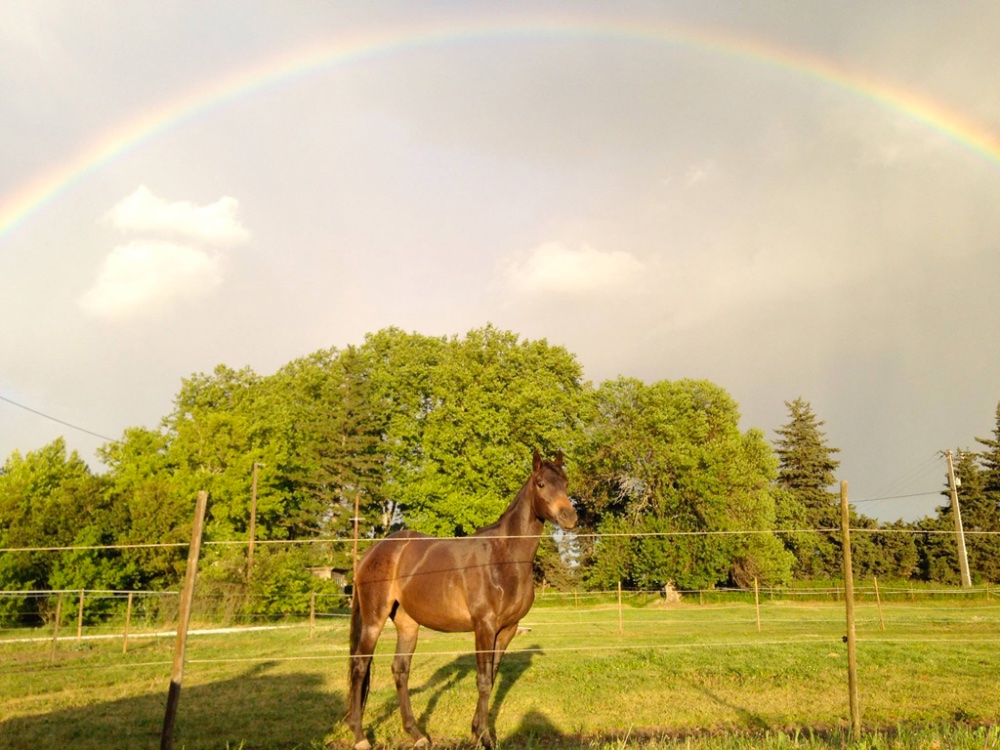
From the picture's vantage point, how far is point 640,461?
41875mm

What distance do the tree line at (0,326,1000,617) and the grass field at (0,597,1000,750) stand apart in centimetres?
2002

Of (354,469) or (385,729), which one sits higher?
(354,469)

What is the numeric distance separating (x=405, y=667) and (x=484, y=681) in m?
1.22

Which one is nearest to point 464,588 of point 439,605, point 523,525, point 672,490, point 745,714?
point 439,605

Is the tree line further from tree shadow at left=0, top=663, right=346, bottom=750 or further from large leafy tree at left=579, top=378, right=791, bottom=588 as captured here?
tree shadow at left=0, top=663, right=346, bottom=750

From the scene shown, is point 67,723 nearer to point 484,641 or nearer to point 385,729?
point 385,729

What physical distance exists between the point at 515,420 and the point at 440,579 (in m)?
32.5

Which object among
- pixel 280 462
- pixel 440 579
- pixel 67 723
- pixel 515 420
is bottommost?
pixel 67 723

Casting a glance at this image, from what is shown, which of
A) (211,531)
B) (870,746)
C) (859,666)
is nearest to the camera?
(870,746)

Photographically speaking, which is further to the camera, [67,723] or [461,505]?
[461,505]

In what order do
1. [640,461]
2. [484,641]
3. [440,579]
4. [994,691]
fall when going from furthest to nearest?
1. [640,461]
2. [994,691]
3. [440,579]
4. [484,641]

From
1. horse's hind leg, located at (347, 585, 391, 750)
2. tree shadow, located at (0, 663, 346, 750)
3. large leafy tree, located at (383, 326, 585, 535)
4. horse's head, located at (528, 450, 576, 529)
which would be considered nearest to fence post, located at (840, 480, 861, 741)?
horse's head, located at (528, 450, 576, 529)

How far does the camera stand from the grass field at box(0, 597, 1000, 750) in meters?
7.02

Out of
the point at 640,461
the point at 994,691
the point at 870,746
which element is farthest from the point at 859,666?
the point at 640,461
